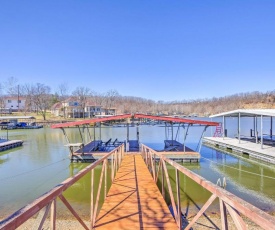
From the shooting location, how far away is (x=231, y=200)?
189 centimetres

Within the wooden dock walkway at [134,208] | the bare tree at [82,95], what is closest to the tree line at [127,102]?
the bare tree at [82,95]

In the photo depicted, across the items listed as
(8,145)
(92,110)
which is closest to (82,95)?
(92,110)

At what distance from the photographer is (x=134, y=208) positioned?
448 centimetres

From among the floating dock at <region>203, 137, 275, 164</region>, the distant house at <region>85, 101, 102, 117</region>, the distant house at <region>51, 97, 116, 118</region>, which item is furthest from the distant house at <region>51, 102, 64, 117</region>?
the floating dock at <region>203, 137, 275, 164</region>

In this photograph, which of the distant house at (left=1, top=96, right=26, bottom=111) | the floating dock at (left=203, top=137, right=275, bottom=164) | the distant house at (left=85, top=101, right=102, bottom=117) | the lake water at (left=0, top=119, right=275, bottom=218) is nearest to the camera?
the lake water at (left=0, top=119, right=275, bottom=218)

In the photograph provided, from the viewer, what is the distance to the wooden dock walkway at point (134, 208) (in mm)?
3805

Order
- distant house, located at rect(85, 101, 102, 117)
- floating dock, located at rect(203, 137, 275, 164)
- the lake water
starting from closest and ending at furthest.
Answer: the lake water < floating dock, located at rect(203, 137, 275, 164) < distant house, located at rect(85, 101, 102, 117)

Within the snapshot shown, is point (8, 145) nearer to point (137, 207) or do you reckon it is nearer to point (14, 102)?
point (137, 207)

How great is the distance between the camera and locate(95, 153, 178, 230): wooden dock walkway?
3805 millimetres

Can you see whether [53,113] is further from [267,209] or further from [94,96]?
[267,209]

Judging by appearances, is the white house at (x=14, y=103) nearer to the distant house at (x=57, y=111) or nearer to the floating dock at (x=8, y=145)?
the distant house at (x=57, y=111)

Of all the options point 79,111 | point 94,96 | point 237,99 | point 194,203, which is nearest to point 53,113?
point 79,111

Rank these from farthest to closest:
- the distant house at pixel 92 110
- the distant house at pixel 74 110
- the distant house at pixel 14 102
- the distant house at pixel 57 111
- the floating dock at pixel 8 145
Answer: the distant house at pixel 14 102
the distant house at pixel 92 110
the distant house at pixel 57 111
the distant house at pixel 74 110
the floating dock at pixel 8 145

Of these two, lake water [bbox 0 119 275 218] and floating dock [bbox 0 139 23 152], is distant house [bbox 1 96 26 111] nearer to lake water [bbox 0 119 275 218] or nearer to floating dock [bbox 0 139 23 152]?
floating dock [bbox 0 139 23 152]
